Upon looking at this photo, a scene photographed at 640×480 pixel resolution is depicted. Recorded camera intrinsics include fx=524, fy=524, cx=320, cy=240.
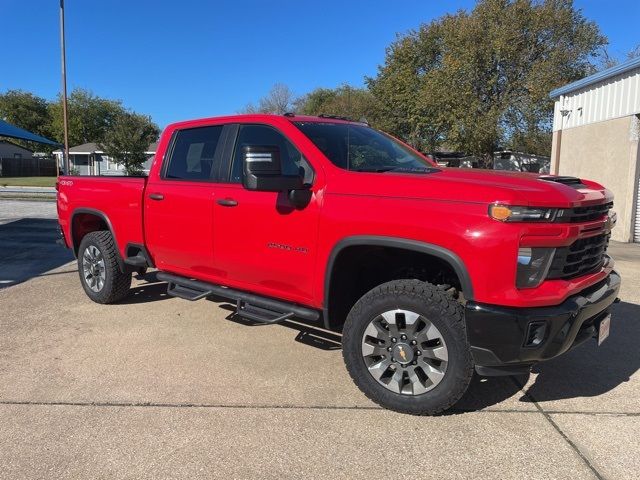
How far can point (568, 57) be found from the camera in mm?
25422

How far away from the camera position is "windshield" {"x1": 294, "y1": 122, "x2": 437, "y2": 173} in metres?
3.94

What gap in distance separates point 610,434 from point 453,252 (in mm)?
1518

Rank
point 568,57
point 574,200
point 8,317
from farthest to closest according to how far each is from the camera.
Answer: point 568,57
point 8,317
point 574,200

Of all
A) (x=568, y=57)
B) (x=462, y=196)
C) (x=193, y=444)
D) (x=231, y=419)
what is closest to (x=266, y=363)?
(x=231, y=419)

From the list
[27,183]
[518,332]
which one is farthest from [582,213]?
[27,183]

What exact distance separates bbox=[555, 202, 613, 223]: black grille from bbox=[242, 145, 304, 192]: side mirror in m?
1.78

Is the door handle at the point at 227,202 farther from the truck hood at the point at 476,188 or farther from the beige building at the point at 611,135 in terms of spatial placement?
the beige building at the point at 611,135

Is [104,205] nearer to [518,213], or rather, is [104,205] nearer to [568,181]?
[518,213]

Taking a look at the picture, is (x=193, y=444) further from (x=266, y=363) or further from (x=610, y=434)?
(x=610, y=434)

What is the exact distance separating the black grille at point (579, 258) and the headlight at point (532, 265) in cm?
7

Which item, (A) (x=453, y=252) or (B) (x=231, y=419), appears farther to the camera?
(B) (x=231, y=419)

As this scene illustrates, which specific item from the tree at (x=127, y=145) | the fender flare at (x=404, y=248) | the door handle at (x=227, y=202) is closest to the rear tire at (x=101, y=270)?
the door handle at (x=227, y=202)

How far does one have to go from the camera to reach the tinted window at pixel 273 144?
3924mm

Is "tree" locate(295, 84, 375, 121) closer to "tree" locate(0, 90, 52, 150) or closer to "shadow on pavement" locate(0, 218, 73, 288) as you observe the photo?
"shadow on pavement" locate(0, 218, 73, 288)
